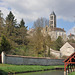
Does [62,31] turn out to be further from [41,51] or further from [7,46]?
[7,46]

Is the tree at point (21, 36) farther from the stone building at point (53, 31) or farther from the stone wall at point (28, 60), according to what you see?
the stone wall at point (28, 60)

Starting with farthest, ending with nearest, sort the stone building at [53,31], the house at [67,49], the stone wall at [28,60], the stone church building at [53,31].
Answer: the house at [67,49] < the stone church building at [53,31] < the stone building at [53,31] < the stone wall at [28,60]

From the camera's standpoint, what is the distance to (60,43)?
57500 millimetres

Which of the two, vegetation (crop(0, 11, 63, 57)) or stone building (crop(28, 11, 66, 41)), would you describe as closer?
vegetation (crop(0, 11, 63, 57))

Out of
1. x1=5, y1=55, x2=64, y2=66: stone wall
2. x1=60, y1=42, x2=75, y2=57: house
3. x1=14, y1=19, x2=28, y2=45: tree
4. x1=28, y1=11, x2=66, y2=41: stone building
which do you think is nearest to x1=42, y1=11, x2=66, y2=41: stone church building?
x1=28, y1=11, x2=66, y2=41: stone building

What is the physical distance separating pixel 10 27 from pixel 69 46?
20.2 metres

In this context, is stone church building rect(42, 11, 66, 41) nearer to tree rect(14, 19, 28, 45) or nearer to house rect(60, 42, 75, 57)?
house rect(60, 42, 75, 57)

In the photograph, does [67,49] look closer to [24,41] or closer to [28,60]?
[24,41]

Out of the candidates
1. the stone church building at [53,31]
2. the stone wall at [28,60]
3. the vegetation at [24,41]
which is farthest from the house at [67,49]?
the stone wall at [28,60]

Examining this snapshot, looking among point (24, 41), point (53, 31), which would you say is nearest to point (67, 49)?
point (24, 41)

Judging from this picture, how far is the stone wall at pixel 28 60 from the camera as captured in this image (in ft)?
100

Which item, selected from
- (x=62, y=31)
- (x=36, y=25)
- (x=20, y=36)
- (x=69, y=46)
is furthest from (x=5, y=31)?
(x=62, y=31)

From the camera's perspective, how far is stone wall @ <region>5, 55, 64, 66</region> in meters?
30.5

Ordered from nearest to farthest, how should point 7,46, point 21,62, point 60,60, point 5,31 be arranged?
point 21,62 → point 7,46 → point 60,60 → point 5,31
